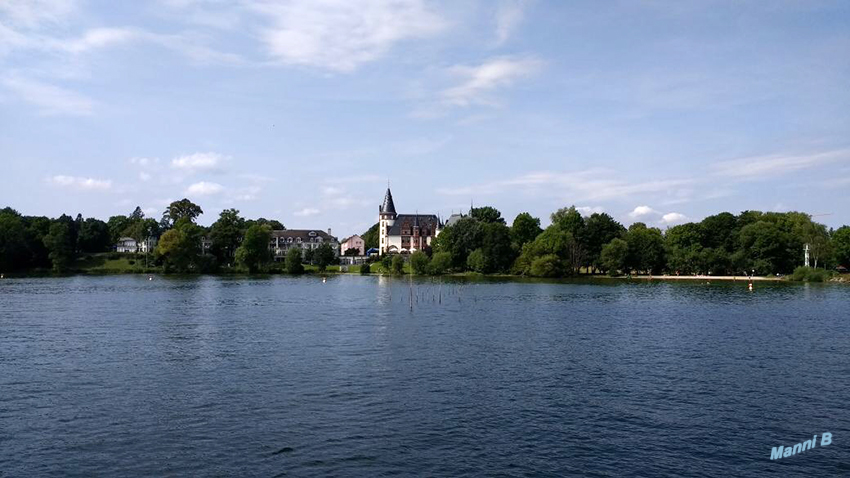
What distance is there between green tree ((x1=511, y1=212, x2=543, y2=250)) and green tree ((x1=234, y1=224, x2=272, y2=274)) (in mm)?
61931

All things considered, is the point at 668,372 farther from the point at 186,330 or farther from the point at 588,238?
the point at 588,238

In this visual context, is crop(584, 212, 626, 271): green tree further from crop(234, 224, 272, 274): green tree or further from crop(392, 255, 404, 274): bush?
crop(234, 224, 272, 274): green tree

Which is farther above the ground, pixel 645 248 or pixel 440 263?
pixel 645 248

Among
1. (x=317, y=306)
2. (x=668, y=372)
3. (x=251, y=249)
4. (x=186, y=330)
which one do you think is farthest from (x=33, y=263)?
(x=668, y=372)

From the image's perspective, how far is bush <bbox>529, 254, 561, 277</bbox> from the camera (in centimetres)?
13600

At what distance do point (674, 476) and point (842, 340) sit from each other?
33.9m

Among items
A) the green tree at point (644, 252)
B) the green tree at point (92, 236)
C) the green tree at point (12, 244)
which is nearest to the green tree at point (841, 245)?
the green tree at point (644, 252)

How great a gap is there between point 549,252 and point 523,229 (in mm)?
22061

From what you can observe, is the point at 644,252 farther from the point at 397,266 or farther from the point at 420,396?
the point at 420,396

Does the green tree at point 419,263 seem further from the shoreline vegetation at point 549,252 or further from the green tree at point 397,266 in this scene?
the green tree at point 397,266

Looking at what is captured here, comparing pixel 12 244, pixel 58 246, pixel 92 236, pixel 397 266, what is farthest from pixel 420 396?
pixel 92 236

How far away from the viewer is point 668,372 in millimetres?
34031

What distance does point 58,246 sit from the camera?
15212 cm

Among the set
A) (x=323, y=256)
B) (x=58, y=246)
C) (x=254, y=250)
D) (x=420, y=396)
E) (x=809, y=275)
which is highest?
(x=58, y=246)
